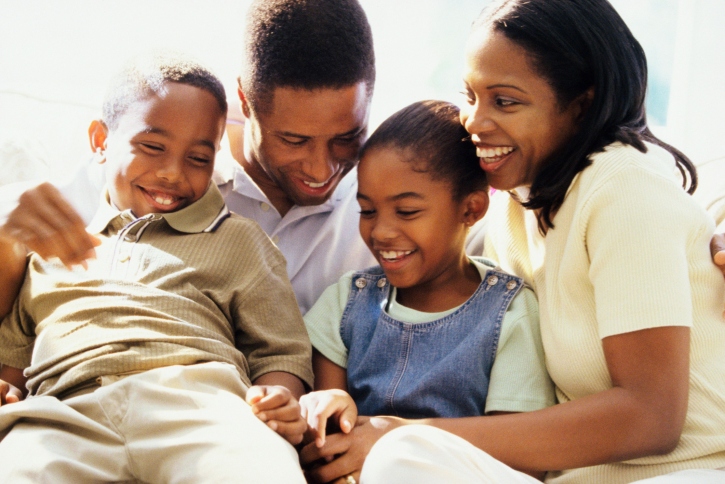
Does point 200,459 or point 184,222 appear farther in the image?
point 184,222

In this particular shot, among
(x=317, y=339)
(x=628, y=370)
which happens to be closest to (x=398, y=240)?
(x=317, y=339)

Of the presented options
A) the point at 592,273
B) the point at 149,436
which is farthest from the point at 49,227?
the point at 592,273

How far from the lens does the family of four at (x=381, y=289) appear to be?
1206 mm

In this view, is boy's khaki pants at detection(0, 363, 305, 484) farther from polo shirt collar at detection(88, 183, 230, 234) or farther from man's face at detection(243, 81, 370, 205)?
man's face at detection(243, 81, 370, 205)

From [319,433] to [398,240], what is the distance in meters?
0.42

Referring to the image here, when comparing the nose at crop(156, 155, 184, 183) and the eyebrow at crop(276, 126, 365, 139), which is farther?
the eyebrow at crop(276, 126, 365, 139)

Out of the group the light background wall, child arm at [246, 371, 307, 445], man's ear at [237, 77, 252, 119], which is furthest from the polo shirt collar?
the light background wall

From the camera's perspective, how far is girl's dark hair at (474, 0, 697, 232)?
52.9 inches

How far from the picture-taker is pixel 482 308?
1.50 meters

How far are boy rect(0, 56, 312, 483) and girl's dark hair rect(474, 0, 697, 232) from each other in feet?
1.77

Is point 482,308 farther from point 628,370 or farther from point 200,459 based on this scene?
point 200,459

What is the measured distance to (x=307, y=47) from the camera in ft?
5.22

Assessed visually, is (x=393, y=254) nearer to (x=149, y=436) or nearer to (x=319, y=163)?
(x=319, y=163)

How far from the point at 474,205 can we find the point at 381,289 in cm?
24
